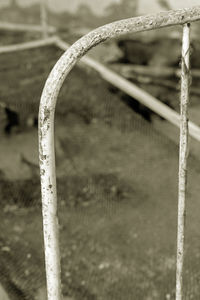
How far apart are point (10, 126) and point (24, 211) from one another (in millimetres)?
978

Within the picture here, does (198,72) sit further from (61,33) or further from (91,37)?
(91,37)

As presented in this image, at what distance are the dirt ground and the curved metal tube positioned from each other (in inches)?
34.1

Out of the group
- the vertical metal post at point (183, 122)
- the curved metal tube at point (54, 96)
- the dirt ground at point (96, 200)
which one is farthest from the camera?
the dirt ground at point (96, 200)

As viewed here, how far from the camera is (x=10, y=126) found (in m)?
4.21

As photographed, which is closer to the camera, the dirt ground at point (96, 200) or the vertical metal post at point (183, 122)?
the vertical metal post at point (183, 122)

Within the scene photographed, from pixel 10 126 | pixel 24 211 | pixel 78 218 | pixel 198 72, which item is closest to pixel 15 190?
pixel 24 211

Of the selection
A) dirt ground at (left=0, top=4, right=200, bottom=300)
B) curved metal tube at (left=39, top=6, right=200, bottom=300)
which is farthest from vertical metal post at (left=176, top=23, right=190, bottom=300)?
dirt ground at (left=0, top=4, right=200, bottom=300)

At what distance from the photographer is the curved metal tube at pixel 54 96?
1624mm

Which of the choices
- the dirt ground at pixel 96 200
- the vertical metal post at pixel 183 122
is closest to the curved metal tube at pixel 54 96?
the vertical metal post at pixel 183 122

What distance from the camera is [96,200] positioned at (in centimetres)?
354

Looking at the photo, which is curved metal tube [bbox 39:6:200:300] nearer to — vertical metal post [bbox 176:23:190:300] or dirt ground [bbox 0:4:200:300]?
vertical metal post [bbox 176:23:190:300]

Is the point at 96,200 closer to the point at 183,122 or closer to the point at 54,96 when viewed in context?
the point at 183,122

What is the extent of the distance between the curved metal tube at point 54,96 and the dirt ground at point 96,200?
2.84 feet

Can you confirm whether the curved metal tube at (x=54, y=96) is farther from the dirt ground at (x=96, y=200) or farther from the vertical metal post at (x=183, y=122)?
the dirt ground at (x=96, y=200)
